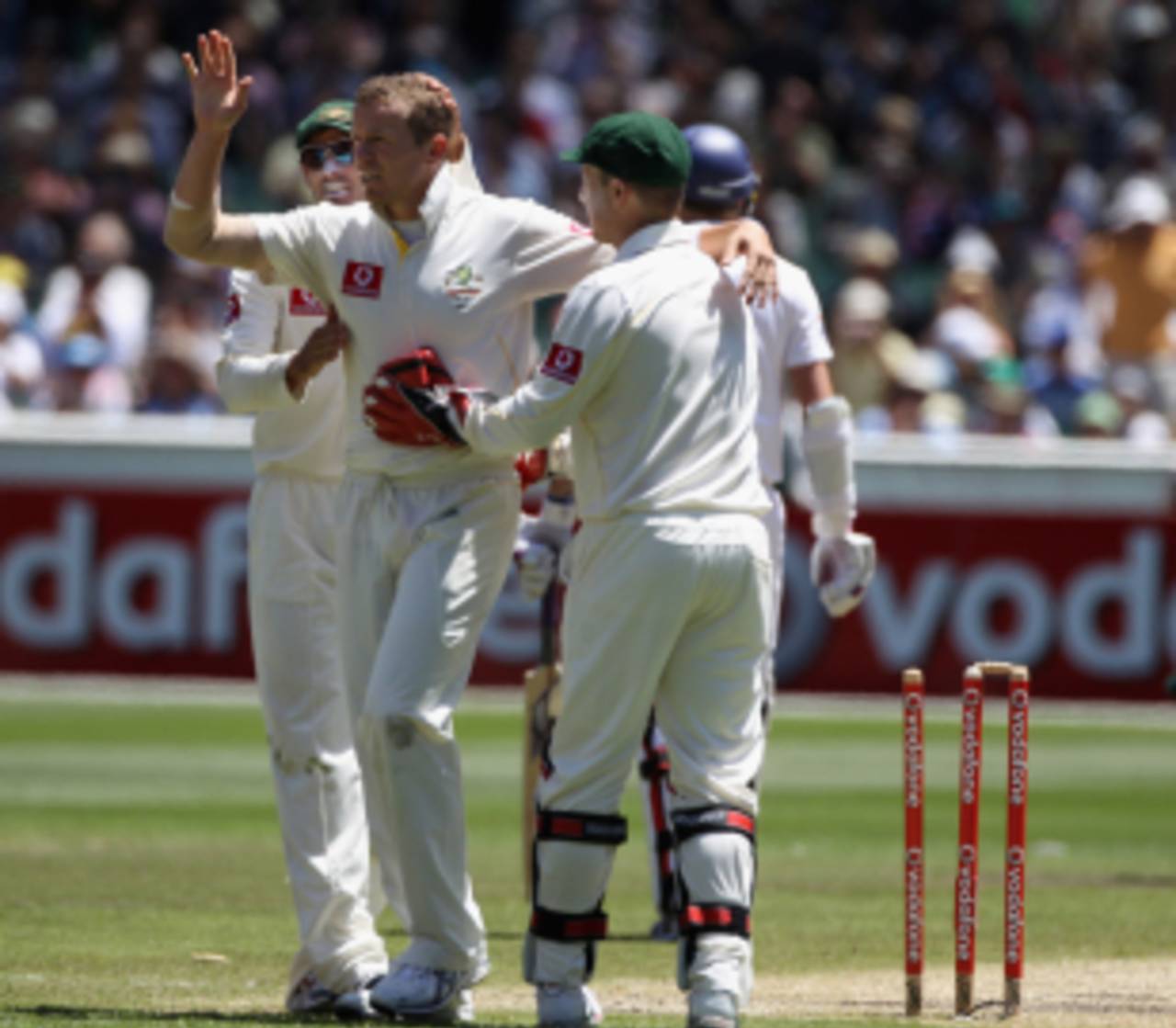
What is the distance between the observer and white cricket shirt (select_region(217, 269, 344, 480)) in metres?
7.50

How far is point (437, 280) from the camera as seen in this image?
276 inches

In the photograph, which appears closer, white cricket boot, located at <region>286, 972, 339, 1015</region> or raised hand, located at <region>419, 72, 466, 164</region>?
raised hand, located at <region>419, 72, 466, 164</region>

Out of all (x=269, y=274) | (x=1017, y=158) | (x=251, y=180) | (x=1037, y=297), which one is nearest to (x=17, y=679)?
(x=251, y=180)

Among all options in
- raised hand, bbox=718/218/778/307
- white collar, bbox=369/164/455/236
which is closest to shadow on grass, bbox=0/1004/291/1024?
white collar, bbox=369/164/455/236

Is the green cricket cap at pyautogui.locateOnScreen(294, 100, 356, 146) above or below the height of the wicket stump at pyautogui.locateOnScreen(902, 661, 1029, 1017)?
above

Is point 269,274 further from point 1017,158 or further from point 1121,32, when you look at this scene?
point 1121,32

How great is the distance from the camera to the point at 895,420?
58.4 feet

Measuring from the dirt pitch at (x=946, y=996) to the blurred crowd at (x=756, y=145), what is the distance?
9.75 m

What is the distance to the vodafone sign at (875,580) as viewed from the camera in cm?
1670

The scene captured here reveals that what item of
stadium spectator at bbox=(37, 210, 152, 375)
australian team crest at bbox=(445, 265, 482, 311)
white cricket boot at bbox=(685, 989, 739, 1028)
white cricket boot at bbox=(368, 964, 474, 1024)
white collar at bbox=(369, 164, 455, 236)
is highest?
white collar at bbox=(369, 164, 455, 236)

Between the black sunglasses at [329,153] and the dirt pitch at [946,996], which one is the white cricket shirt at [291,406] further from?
the dirt pitch at [946,996]

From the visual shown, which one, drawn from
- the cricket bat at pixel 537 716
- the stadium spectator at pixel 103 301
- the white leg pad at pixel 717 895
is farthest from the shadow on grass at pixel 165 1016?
the stadium spectator at pixel 103 301

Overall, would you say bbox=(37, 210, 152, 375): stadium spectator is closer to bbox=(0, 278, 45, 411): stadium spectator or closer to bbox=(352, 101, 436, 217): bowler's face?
bbox=(0, 278, 45, 411): stadium spectator

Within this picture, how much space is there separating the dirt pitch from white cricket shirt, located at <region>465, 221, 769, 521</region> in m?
1.50
